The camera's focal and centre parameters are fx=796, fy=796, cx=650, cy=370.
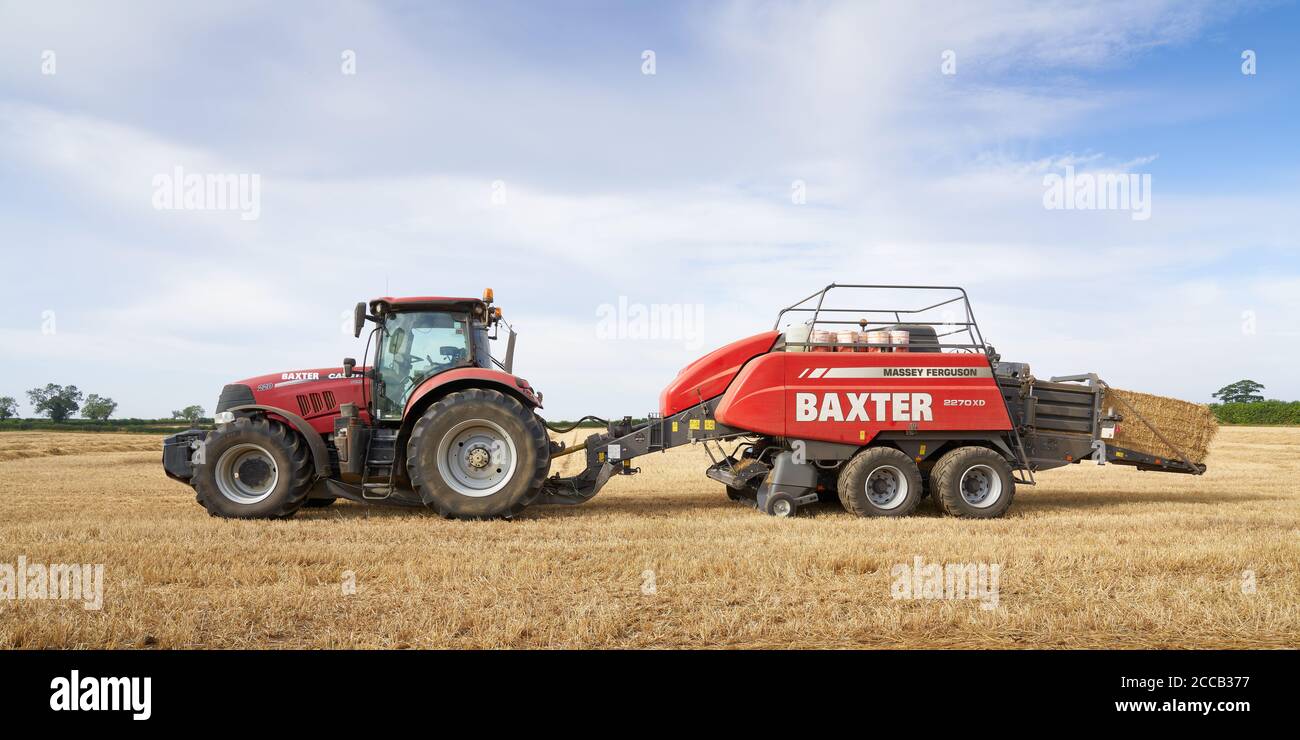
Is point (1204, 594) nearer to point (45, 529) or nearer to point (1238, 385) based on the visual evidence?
point (45, 529)

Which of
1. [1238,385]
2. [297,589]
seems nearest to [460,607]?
[297,589]

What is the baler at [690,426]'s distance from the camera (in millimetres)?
8773

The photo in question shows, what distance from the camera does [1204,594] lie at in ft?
17.8

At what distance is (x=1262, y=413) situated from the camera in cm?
4488

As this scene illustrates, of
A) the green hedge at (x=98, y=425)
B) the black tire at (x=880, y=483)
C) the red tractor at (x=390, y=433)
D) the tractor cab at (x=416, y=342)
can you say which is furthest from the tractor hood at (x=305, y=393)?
the green hedge at (x=98, y=425)

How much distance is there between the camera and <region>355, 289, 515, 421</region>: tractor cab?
9227mm

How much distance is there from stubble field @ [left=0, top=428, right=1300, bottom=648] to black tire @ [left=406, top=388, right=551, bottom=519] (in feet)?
1.53

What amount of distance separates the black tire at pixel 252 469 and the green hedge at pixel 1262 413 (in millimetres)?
48071

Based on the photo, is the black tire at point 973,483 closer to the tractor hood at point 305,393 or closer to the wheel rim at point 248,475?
the tractor hood at point 305,393

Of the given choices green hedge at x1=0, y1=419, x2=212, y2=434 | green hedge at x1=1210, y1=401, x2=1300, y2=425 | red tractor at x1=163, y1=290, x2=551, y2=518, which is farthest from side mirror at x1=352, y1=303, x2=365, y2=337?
green hedge at x1=1210, y1=401, x2=1300, y2=425

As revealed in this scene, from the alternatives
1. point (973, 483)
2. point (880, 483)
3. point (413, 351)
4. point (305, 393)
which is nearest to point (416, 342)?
point (413, 351)

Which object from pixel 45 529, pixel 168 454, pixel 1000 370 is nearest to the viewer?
pixel 45 529

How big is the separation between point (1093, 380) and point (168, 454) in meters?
11.3

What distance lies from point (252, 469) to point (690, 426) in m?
5.05
